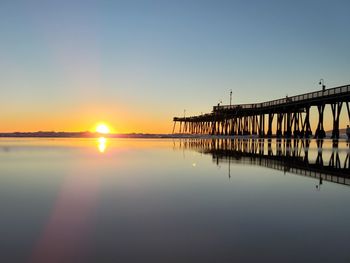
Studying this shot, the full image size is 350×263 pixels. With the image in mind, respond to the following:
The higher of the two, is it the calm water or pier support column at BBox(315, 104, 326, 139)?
pier support column at BBox(315, 104, 326, 139)

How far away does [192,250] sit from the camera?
4.60m

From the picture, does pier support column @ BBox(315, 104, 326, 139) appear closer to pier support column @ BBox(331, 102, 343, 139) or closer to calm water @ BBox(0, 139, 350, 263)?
pier support column @ BBox(331, 102, 343, 139)

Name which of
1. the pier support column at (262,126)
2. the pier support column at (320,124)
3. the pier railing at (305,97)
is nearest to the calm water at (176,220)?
the pier railing at (305,97)

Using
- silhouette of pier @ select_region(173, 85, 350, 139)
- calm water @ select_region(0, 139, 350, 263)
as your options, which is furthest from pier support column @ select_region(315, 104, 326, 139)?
calm water @ select_region(0, 139, 350, 263)

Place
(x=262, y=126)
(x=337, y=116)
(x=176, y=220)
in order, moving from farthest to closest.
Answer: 1. (x=262, y=126)
2. (x=337, y=116)
3. (x=176, y=220)

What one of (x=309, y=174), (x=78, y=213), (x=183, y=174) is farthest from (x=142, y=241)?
(x=309, y=174)

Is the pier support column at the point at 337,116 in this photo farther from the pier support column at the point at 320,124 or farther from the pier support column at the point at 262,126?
the pier support column at the point at 262,126

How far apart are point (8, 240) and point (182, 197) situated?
4.21 m

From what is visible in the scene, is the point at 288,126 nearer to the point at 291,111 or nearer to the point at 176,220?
the point at 291,111

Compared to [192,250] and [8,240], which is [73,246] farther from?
[192,250]

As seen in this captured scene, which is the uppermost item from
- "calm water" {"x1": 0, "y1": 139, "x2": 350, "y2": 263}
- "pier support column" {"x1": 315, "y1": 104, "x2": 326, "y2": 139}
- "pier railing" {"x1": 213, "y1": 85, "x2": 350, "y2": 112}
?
"pier railing" {"x1": 213, "y1": 85, "x2": 350, "y2": 112}

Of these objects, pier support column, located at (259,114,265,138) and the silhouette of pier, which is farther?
pier support column, located at (259,114,265,138)

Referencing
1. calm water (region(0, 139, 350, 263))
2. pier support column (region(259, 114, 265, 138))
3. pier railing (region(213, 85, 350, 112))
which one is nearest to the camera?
calm water (region(0, 139, 350, 263))

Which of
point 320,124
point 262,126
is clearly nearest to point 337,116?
point 320,124
